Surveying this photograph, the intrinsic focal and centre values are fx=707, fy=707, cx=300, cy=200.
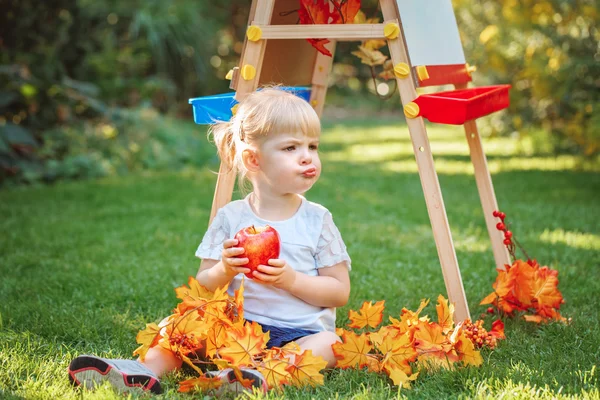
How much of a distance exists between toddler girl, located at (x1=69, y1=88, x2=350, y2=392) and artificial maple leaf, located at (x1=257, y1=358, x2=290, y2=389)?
0.53 feet

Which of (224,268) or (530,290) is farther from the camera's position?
(530,290)

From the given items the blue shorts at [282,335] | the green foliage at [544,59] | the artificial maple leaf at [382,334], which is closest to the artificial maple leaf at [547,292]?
the artificial maple leaf at [382,334]

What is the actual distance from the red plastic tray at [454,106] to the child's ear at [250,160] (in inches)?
22.1

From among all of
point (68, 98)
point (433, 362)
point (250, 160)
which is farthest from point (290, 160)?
point (68, 98)

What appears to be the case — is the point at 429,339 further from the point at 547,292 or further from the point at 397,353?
the point at 547,292

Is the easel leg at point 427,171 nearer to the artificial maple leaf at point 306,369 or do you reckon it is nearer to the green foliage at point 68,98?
the artificial maple leaf at point 306,369

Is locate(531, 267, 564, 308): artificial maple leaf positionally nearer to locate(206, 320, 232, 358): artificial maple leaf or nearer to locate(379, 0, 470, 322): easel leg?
locate(379, 0, 470, 322): easel leg

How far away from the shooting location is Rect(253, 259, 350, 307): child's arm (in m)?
2.12

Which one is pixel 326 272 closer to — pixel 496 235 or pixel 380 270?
pixel 496 235

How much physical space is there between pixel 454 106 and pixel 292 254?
0.71 meters

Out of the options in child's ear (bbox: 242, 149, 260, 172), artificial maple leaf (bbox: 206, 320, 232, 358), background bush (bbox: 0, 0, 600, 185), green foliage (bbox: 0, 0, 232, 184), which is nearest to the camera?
artificial maple leaf (bbox: 206, 320, 232, 358)

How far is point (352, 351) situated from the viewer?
2.21 metres

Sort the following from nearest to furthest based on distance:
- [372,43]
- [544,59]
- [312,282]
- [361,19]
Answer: [312,282] < [361,19] < [372,43] < [544,59]

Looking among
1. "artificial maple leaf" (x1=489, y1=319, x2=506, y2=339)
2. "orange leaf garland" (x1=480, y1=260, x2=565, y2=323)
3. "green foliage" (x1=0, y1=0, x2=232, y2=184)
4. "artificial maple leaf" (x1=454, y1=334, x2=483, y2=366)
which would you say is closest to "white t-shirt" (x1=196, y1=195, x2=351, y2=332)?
"artificial maple leaf" (x1=454, y1=334, x2=483, y2=366)
